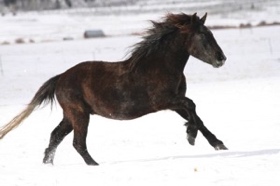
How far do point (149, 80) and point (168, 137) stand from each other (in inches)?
135

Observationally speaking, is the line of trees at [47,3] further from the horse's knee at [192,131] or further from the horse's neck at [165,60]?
the horse's knee at [192,131]

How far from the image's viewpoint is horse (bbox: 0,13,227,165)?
8164 millimetres

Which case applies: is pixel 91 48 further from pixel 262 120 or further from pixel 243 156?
pixel 243 156

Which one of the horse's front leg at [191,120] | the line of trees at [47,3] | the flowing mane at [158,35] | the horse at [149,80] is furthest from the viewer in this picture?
the line of trees at [47,3]

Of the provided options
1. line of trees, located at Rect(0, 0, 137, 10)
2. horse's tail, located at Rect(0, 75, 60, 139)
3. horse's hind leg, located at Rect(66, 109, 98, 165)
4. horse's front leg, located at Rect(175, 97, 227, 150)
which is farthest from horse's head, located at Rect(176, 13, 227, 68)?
line of trees, located at Rect(0, 0, 137, 10)

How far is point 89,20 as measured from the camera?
75.6 m

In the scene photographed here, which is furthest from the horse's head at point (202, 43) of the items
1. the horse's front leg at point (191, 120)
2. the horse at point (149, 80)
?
the horse's front leg at point (191, 120)

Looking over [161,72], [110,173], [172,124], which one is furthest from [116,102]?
[172,124]

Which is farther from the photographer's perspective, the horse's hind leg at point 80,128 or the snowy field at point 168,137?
the horse's hind leg at point 80,128

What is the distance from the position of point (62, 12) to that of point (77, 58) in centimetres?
5077

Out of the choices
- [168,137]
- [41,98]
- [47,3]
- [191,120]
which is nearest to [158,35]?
[191,120]

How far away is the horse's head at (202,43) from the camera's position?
825cm

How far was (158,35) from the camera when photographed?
851 centimetres

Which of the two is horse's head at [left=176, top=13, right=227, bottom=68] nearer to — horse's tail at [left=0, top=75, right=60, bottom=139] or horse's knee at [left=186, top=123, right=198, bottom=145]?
horse's knee at [left=186, top=123, right=198, bottom=145]
